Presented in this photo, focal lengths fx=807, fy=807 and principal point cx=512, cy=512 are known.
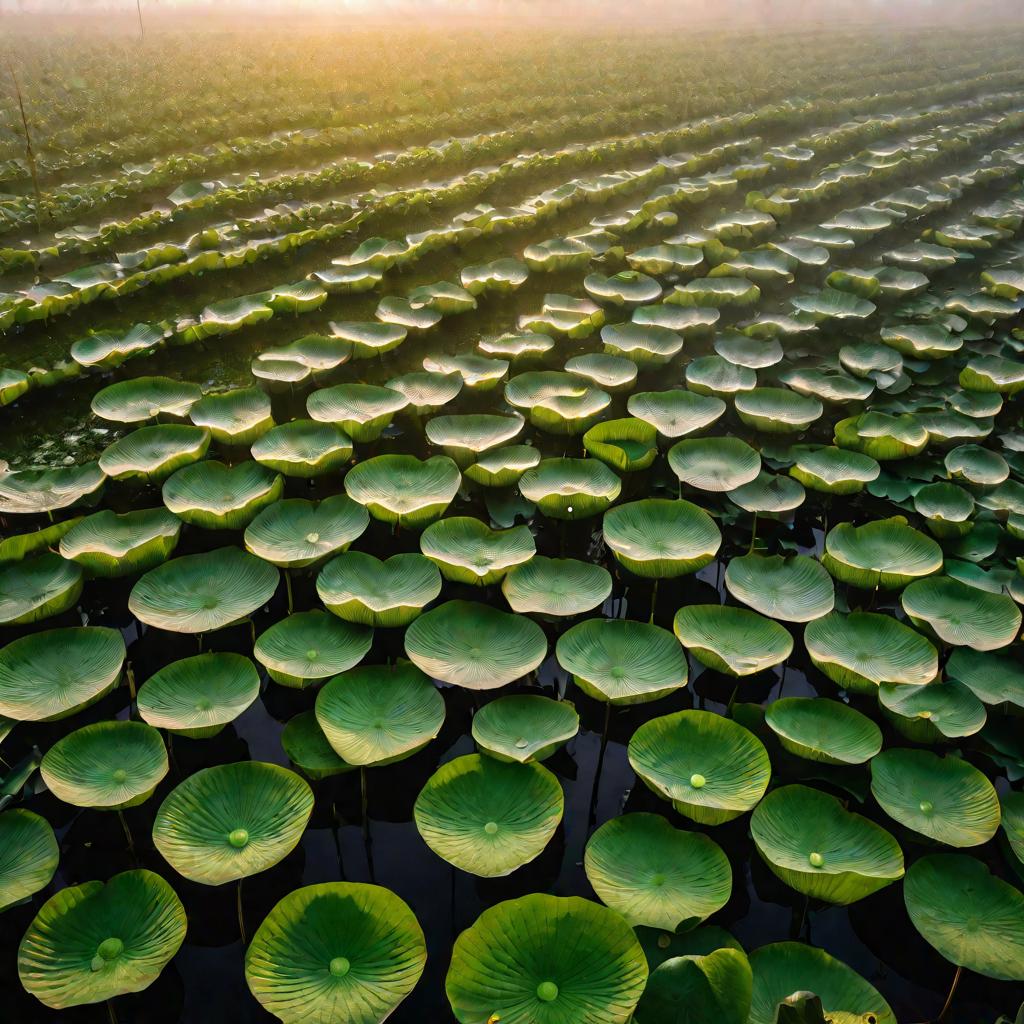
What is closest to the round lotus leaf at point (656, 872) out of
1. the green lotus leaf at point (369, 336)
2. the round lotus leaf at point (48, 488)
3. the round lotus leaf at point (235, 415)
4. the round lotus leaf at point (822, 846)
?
the round lotus leaf at point (822, 846)

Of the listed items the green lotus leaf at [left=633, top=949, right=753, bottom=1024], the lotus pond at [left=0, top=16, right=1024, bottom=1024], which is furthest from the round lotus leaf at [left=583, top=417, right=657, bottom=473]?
the green lotus leaf at [left=633, top=949, right=753, bottom=1024]

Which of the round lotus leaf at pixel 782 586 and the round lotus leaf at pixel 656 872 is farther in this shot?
the round lotus leaf at pixel 782 586

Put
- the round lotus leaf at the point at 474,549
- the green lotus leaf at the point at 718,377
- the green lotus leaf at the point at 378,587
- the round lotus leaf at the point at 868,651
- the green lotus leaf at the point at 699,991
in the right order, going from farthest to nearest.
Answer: the green lotus leaf at the point at 718,377
the round lotus leaf at the point at 474,549
the green lotus leaf at the point at 378,587
the round lotus leaf at the point at 868,651
the green lotus leaf at the point at 699,991

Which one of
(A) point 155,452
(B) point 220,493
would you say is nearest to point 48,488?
(A) point 155,452

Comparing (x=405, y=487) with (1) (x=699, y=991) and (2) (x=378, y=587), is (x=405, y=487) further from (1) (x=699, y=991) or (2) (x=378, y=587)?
(1) (x=699, y=991)

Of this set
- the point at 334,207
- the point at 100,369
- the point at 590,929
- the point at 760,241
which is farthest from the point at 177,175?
the point at 590,929

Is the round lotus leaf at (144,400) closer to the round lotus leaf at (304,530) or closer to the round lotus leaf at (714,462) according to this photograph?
the round lotus leaf at (304,530)
